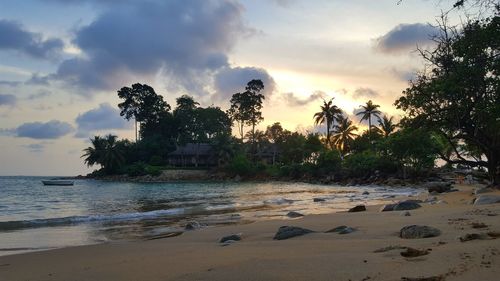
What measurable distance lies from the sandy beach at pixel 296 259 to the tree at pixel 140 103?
88.7m

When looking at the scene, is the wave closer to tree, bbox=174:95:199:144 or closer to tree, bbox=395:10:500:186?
tree, bbox=395:10:500:186

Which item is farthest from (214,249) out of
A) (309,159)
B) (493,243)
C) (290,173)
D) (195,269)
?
(309,159)

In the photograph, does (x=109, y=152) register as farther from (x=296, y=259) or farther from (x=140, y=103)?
(x=296, y=259)

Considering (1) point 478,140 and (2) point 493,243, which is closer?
(2) point 493,243

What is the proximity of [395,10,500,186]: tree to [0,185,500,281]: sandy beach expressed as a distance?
3.36 metres

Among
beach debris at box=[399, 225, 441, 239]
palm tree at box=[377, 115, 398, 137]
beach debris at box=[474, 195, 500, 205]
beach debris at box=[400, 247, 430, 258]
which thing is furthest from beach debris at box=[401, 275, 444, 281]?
palm tree at box=[377, 115, 398, 137]

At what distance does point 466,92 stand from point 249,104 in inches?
3312

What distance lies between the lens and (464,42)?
34.4ft

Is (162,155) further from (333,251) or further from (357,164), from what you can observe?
(333,251)

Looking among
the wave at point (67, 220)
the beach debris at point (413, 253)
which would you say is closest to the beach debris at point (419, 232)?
the beach debris at point (413, 253)

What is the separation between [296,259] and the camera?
6.12 meters

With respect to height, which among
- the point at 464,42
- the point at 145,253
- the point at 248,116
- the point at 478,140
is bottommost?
the point at 145,253

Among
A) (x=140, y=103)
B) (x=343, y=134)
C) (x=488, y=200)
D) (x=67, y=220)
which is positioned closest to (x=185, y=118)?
(x=140, y=103)

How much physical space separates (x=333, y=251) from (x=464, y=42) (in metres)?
6.65
